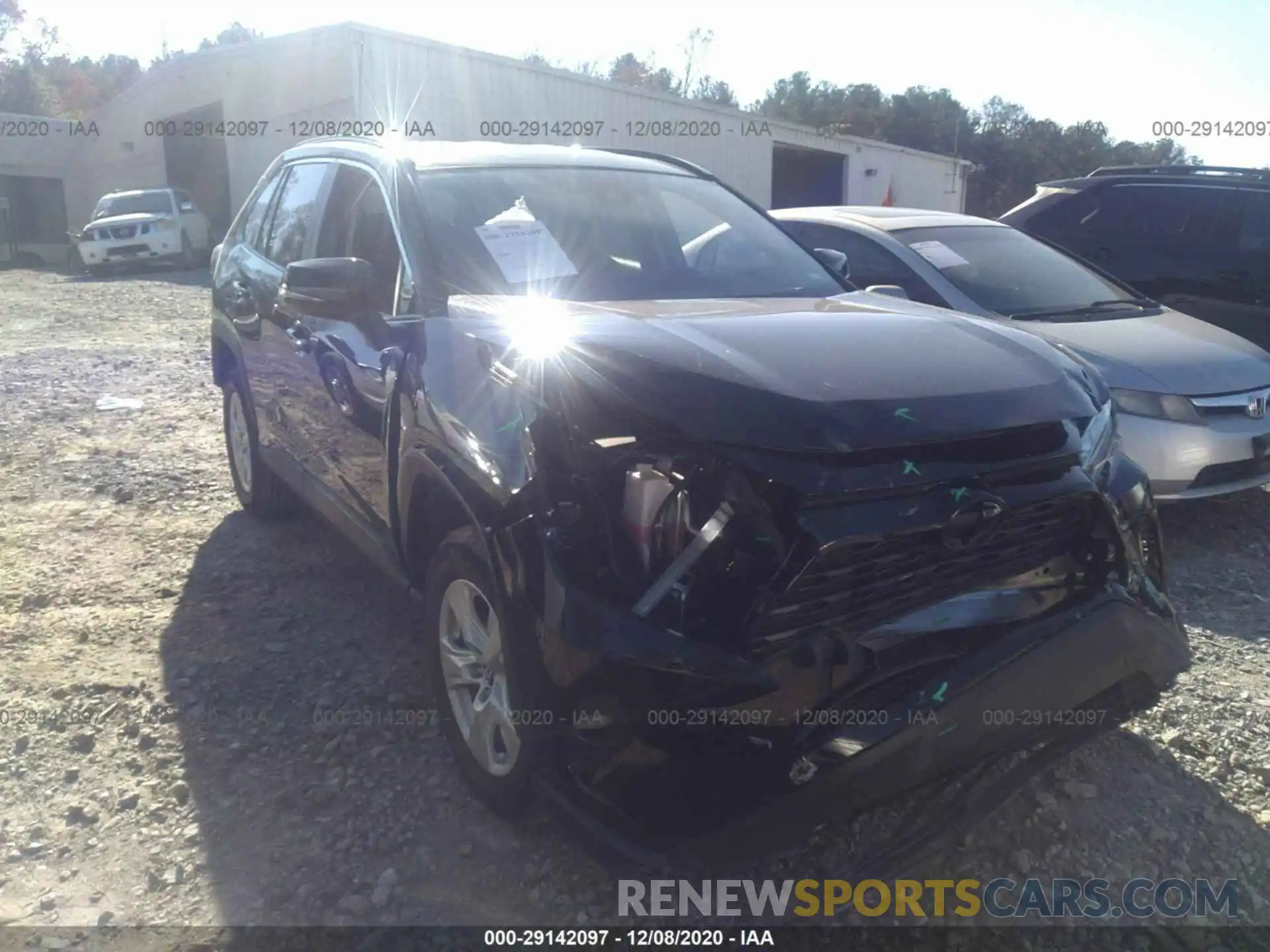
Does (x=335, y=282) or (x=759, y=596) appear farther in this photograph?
(x=335, y=282)

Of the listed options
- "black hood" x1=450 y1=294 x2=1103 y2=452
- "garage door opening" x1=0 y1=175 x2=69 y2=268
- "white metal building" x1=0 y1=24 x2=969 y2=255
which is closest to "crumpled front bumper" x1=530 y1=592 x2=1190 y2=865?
"black hood" x1=450 y1=294 x2=1103 y2=452

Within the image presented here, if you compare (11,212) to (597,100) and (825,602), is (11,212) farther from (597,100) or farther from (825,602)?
(825,602)

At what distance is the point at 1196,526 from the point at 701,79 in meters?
60.7

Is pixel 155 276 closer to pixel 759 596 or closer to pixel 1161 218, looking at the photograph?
pixel 1161 218

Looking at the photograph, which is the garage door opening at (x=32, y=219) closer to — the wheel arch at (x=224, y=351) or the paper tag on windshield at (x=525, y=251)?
the wheel arch at (x=224, y=351)

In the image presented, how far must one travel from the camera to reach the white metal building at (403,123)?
1872 cm

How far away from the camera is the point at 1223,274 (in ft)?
22.9

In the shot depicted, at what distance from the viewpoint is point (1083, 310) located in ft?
19.1

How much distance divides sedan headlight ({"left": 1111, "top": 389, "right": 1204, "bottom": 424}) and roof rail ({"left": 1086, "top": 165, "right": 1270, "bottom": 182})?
118 inches

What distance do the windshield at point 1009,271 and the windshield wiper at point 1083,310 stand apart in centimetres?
2

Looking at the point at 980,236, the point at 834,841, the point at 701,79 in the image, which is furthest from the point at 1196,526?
the point at 701,79

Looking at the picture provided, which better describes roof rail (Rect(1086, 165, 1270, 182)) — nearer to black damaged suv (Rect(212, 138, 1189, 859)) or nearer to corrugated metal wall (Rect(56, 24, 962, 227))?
black damaged suv (Rect(212, 138, 1189, 859))

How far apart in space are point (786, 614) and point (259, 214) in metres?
4.04

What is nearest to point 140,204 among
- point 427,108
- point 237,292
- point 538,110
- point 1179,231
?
point 427,108
